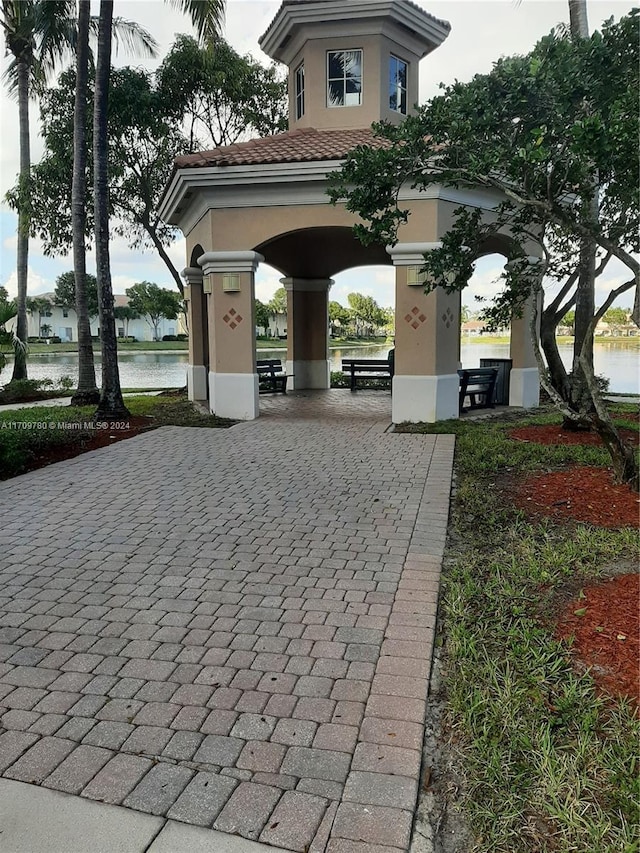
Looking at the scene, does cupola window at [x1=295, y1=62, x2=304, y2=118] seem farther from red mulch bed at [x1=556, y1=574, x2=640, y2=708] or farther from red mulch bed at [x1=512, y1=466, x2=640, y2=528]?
red mulch bed at [x1=556, y1=574, x2=640, y2=708]

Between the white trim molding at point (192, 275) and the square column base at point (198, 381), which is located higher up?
the white trim molding at point (192, 275)

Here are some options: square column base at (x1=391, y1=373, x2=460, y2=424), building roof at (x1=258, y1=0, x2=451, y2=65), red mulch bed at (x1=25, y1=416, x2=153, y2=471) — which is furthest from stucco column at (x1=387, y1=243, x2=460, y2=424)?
building roof at (x1=258, y1=0, x2=451, y2=65)

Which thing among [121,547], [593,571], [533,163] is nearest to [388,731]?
[593,571]

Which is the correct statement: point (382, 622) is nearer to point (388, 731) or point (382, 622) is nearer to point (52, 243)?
point (388, 731)

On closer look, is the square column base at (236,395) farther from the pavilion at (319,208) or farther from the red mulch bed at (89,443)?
the red mulch bed at (89,443)

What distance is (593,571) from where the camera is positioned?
4281mm

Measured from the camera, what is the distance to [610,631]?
3.38 m

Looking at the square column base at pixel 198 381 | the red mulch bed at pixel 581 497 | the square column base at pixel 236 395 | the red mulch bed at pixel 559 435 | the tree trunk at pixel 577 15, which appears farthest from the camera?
the square column base at pixel 198 381

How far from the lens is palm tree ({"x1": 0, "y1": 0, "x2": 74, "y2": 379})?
15516mm

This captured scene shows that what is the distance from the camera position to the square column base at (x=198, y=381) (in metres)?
15.6

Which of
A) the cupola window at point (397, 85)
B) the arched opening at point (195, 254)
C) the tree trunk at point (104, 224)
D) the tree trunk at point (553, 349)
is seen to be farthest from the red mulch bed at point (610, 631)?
the cupola window at point (397, 85)

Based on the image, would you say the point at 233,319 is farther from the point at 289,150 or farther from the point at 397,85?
the point at 397,85

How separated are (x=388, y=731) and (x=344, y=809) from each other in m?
0.47

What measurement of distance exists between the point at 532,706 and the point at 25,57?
71.6 ft
